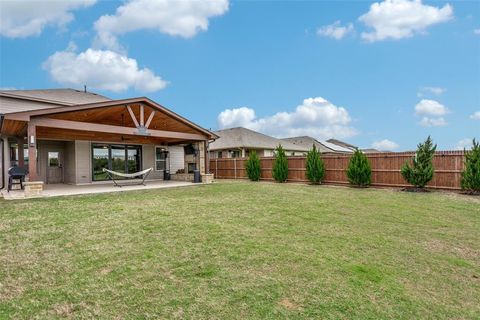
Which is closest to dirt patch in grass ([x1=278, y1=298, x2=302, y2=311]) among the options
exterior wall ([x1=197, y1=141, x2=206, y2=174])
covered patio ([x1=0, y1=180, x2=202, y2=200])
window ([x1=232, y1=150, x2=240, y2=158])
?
covered patio ([x1=0, y1=180, x2=202, y2=200])

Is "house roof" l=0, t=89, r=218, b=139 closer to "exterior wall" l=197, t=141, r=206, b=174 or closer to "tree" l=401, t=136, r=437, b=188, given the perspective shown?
"exterior wall" l=197, t=141, r=206, b=174

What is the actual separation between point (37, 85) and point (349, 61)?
19461 millimetres

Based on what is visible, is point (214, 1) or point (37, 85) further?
point (37, 85)

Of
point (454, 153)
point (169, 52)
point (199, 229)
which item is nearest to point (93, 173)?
point (169, 52)

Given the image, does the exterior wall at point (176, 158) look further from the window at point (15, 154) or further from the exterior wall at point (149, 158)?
the window at point (15, 154)

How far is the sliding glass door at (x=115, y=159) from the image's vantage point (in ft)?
44.0

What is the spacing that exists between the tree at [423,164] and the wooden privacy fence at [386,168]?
43cm

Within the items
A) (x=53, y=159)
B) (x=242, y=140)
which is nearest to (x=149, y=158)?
(x=53, y=159)

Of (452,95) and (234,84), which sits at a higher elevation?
(234,84)

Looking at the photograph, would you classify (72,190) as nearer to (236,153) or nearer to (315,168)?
(315,168)

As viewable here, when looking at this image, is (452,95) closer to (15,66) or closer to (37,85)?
(15,66)

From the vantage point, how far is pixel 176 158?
1675cm

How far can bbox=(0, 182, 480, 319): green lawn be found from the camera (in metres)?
2.48

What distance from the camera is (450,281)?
3.27 m
